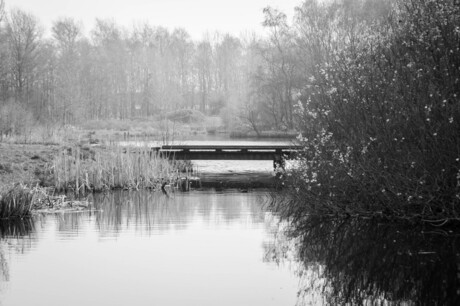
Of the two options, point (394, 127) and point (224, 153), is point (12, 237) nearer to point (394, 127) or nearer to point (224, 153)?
point (394, 127)

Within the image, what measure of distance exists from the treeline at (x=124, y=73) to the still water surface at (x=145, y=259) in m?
20.0

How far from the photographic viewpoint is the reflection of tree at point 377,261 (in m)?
8.27

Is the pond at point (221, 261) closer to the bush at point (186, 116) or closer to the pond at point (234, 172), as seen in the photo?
the pond at point (234, 172)

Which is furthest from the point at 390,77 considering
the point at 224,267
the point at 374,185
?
the point at 224,267

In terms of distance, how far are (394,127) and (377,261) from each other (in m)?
2.75

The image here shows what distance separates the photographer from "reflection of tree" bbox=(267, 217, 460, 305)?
827cm

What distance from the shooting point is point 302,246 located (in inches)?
455

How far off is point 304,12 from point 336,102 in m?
33.3

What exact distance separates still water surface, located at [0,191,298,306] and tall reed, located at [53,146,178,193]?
3.44 m

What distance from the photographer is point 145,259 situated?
10.5m

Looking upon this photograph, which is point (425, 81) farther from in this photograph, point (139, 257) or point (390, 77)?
point (139, 257)

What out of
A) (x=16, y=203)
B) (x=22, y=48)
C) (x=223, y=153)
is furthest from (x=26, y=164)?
(x=22, y=48)

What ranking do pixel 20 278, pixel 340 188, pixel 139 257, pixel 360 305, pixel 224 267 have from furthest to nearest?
pixel 340 188
pixel 139 257
pixel 224 267
pixel 20 278
pixel 360 305

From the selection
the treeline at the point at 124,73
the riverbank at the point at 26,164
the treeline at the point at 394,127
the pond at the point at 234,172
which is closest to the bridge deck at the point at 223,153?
the pond at the point at 234,172
